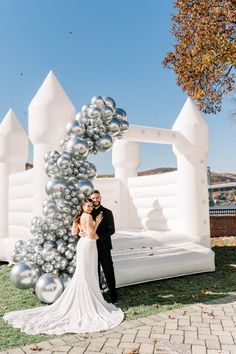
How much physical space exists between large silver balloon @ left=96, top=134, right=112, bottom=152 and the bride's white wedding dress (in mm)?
1565

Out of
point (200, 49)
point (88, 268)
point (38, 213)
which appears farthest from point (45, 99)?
point (200, 49)

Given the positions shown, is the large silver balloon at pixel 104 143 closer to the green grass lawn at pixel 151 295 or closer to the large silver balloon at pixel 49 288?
the large silver balloon at pixel 49 288

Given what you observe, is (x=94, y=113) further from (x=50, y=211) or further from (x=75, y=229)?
(x=75, y=229)

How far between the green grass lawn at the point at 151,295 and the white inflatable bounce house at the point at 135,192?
0.72ft

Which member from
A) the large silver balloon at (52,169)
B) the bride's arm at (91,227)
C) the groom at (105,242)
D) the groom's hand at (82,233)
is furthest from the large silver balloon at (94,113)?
the groom's hand at (82,233)

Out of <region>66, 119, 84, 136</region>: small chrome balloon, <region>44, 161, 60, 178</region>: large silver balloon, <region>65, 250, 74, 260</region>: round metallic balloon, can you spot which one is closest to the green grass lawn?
<region>65, 250, 74, 260</region>: round metallic balloon

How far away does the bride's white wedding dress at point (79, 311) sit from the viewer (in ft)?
12.1

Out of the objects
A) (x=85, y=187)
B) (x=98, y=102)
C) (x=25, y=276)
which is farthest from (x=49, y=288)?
(x=98, y=102)

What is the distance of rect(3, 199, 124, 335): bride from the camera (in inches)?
146

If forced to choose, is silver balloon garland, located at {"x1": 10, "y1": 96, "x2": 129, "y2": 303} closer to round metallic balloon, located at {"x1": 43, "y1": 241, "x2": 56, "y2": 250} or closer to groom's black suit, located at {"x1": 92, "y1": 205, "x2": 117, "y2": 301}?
round metallic balloon, located at {"x1": 43, "y1": 241, "x2": 56, "y2": 250}

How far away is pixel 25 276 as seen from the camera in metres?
4.60

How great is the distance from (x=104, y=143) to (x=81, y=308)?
8.10 ft

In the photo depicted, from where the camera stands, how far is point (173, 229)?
7246 mm

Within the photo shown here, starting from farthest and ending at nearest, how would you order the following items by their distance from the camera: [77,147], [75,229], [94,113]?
1. [94,113]
2. [77,147]
3. [75,229]
